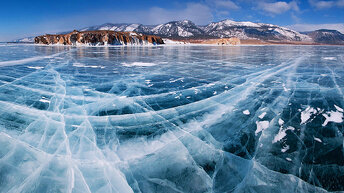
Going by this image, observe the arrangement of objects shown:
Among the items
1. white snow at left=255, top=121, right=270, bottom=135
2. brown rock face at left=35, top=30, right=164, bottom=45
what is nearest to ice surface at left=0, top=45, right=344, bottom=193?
white snow at left=255, top=121, right=270, bottom=135

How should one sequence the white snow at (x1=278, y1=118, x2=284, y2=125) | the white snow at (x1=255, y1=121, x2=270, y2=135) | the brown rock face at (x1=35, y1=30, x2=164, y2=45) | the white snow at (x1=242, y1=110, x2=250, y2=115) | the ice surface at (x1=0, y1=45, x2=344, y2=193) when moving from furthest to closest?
the brown rock face at (x1=35, y1=30, x2=164, y2=45)
the white snow at (x1=242, y1=110, x2=250, y2=115)
the white snow at (x1=278, y1=118, x2=284, y2=125)
the white snow at (x1=255, y1=121, x2=270, y2=135)
the ice surface at (x1=0, y1=45, x2=344, y2=193)

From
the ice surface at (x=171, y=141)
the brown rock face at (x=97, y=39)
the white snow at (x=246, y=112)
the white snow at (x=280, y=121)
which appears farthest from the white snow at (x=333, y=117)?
the brown rock face at (x=97, y=39)

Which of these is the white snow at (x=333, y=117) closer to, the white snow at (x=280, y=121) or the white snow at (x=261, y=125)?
the white snow at (x=280, y=121)

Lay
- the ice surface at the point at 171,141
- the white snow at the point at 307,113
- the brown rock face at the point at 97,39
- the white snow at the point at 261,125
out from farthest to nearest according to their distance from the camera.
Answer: the brown rock face at the point at 97,39
the white snow at the point at 307,113
the white snow at the point at 261,125
the ice surface at the point at 171,141

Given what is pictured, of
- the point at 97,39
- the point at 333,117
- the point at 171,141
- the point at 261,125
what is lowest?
the point at 171,141

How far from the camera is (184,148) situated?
313 centimetres

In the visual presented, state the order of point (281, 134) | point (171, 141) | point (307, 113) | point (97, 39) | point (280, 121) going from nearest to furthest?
point (171, 141)
point (281, 134)
point (280, 121)
point (307, 113)
point (97, 39)

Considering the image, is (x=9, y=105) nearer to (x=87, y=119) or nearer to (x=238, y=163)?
(x=87, y=119)

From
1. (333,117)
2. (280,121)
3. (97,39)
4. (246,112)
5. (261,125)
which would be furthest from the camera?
(97,39)

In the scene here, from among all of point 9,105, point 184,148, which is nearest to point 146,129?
point 184,148

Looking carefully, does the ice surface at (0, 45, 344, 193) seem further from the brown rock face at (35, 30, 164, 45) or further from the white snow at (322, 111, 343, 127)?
the brown rock face at (35, 30, 164, 45)

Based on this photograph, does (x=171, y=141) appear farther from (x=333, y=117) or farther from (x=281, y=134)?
(x=333, y=117)

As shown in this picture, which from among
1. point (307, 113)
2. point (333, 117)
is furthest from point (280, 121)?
point (333, 117)

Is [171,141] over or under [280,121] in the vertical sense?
under
